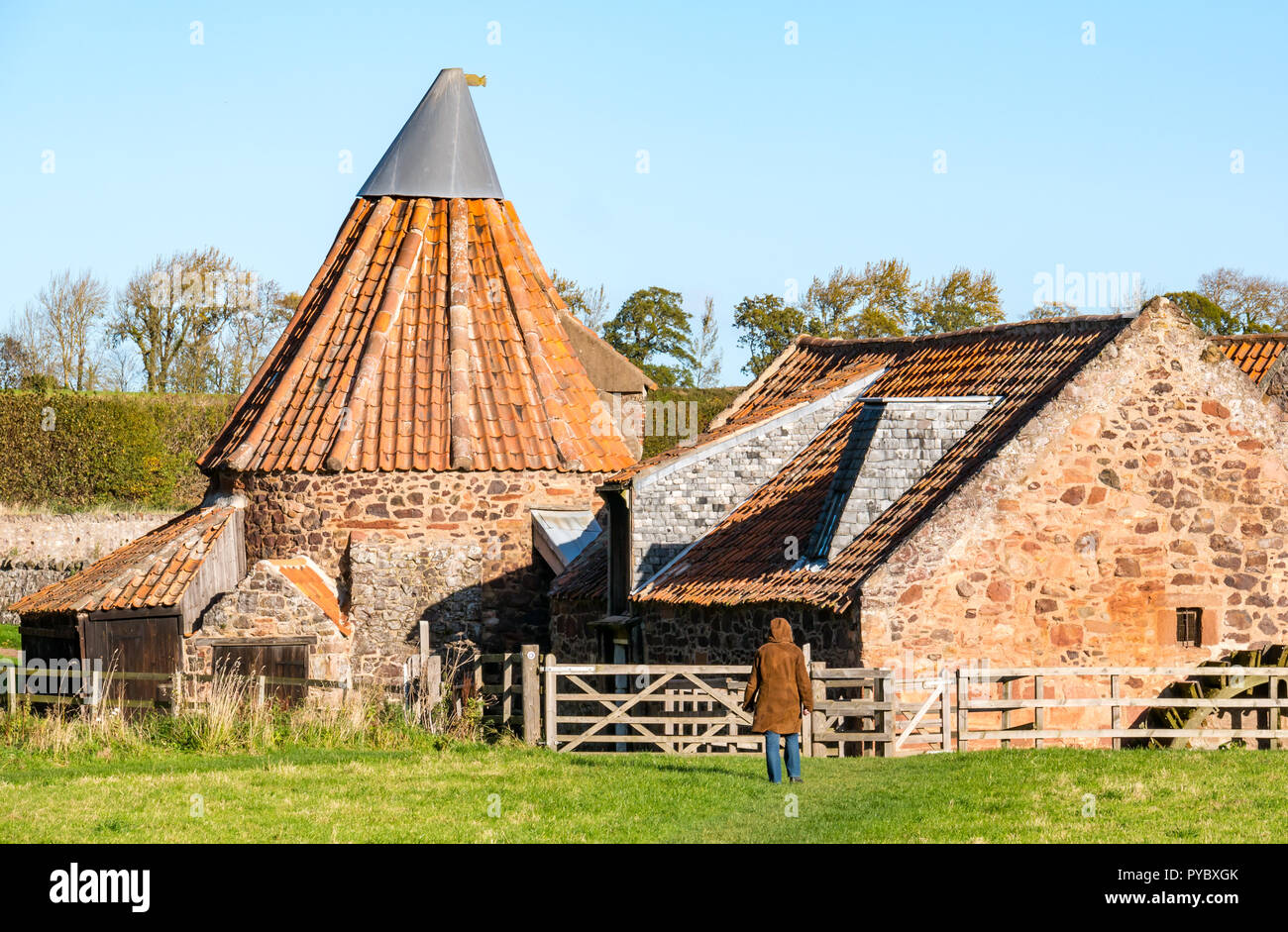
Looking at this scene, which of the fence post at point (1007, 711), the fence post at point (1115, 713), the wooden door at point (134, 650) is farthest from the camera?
the wooden door at point (134, 650)

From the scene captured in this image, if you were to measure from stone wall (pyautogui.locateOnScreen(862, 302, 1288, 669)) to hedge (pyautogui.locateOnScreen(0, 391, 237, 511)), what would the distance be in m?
37.7

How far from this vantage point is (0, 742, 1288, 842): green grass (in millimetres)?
12711

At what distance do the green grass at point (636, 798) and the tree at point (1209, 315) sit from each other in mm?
41102

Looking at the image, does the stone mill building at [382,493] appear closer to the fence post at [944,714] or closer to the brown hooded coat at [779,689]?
the fence post at [944,714]

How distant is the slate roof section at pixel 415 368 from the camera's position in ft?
86.3

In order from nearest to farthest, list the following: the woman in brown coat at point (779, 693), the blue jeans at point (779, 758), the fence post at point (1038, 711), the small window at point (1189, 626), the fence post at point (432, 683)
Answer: the woman in brown coat at point (779, 693) → the blue jeans at point (779, 758) → the fence post at point (1038, 711) → the small window at point (1189, 626) → the fence post at point (432, 683)

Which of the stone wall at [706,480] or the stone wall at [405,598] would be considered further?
the stone wall at [405,598]

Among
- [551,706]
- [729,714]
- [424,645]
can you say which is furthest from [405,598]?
[729,714]

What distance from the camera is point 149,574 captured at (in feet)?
84.0

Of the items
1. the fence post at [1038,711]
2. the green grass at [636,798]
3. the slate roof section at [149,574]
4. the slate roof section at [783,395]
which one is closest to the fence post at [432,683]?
the slate roof section at [783,395]

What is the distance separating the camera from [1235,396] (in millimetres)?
20984
